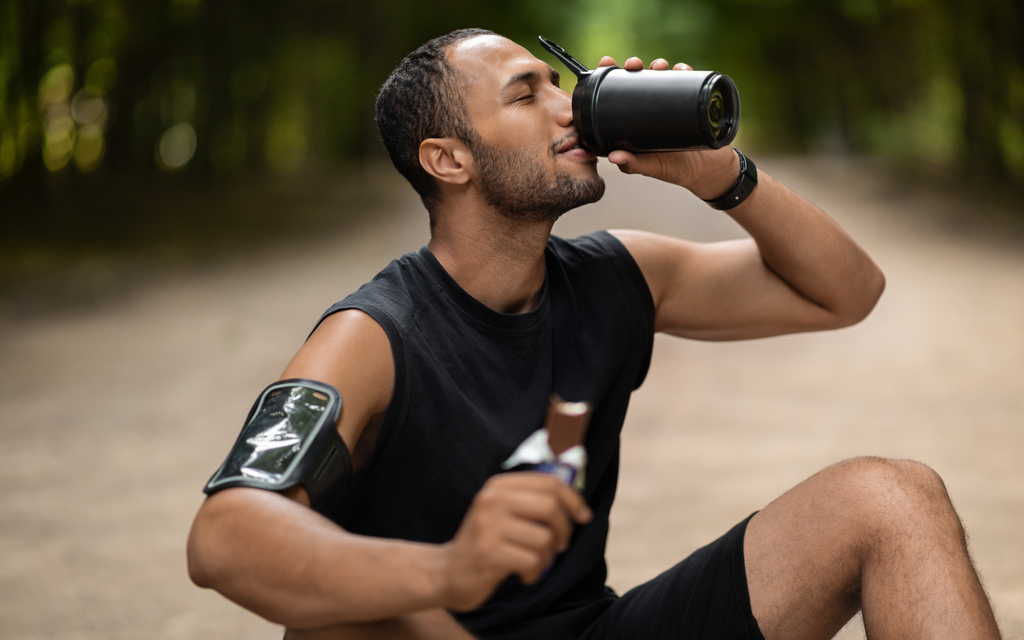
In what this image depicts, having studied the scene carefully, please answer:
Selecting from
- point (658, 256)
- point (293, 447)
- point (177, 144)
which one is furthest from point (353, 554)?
point (177, 144)

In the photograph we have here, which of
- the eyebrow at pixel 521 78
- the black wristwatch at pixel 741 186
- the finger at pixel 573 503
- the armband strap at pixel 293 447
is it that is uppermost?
the eyebrow at pixel 521 78

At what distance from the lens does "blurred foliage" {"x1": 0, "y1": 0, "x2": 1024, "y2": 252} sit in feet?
35.0

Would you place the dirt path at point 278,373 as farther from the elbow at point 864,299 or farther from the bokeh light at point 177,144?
the bokeh light at point 177,144

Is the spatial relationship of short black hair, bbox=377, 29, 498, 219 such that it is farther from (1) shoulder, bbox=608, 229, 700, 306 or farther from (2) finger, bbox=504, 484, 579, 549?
(2) finger, bbox=504, 484, 579, 549

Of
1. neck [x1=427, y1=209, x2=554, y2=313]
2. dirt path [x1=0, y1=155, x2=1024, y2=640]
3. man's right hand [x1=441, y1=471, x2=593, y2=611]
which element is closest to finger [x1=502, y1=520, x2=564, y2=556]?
man's right hand [x1=441, y1=471, x2=593, y2=611]

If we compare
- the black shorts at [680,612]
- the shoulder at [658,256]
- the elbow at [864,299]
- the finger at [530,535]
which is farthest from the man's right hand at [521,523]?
the elbow at [864,299]

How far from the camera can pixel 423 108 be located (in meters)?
1.86

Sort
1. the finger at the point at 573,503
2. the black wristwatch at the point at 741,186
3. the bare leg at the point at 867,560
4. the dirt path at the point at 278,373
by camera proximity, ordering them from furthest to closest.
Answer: the dirt path at the point at 278,373 → the black wristwatch at the point at 741,186 → the bare leg at the point at 867,560 → the finger at the point at 573,503

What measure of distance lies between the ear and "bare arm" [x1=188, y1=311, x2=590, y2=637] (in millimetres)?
541

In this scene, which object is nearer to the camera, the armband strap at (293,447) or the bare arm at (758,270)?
the armband strap at (293,447)

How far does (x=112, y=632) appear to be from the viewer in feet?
9.32

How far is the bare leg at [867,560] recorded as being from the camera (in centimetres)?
146

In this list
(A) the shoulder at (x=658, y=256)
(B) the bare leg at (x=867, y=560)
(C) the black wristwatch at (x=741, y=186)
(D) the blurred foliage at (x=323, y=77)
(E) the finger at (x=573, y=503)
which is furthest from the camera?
(D) the blurred foliage at (x=323, y=77)

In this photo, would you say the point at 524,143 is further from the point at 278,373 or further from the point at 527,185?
the point at 278,373
